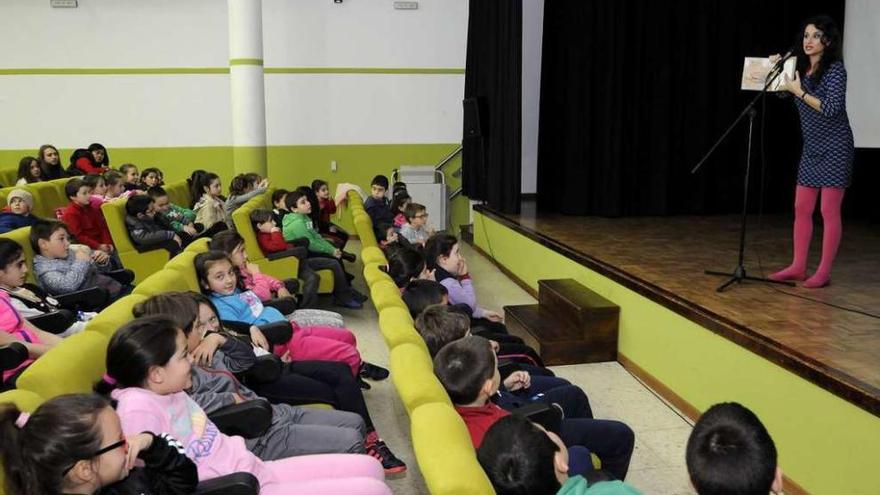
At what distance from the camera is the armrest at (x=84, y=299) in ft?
11.3

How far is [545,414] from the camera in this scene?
1.96 metres

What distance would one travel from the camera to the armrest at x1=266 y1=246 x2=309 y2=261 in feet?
15.6

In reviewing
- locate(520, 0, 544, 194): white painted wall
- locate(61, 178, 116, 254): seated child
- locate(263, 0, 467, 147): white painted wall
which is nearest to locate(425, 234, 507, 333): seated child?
locate(61, 178, 116, 254): seated child

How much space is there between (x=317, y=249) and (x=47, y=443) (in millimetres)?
3859

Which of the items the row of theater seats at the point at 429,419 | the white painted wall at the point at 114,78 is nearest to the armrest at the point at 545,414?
the row of theater seats at the point at 429,419

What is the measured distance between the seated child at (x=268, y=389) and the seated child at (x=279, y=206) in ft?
8.54

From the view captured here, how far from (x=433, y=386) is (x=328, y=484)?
418 millimetres

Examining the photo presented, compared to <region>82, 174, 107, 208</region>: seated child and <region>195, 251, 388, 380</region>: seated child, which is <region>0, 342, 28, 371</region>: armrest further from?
<region>82, 174, 107, 208</region>: seated child

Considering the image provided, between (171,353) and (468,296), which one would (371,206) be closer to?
(468,296)

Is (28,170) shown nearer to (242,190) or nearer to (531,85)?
(242,190)

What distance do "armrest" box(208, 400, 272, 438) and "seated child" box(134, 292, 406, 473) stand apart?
0.08 meters

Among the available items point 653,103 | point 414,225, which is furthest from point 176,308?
point 653,103

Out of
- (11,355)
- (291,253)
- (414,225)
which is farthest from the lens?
(414,225)

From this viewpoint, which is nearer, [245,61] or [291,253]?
[291,253]
